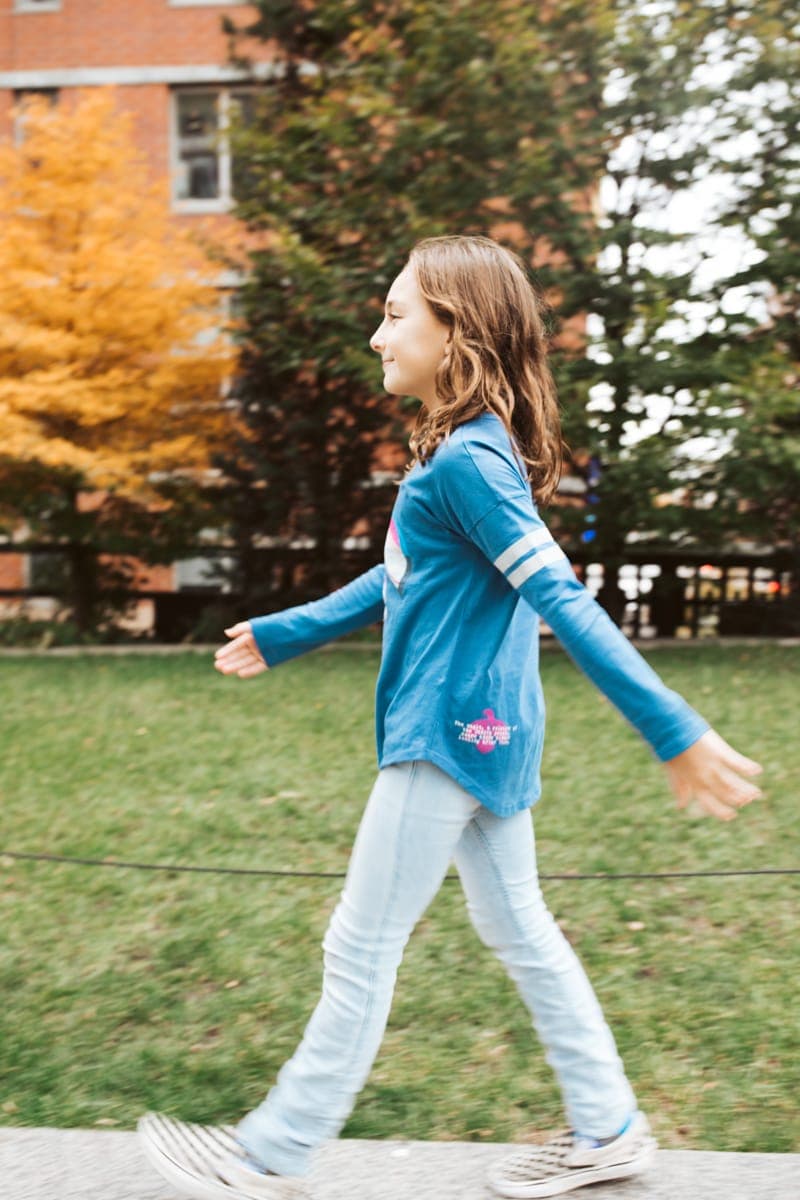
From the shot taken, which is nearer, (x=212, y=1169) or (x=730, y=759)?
(x=730, y=759)

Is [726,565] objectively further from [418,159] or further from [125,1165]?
[125,1165]

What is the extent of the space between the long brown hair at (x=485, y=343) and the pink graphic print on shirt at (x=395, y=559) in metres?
0.16

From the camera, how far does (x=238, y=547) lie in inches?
519

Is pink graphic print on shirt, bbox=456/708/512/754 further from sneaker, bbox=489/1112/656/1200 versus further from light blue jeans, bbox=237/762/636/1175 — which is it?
sneaker, bbox=489/1112/656/1200

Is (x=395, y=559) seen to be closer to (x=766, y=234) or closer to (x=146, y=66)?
(x=766, y=234)

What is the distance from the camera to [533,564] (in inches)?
73.6

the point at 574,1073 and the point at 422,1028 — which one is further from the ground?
the point at 574,1073

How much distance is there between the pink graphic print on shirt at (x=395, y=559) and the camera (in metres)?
2.10

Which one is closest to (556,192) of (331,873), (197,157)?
(331,873)

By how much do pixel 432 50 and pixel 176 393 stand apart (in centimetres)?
440

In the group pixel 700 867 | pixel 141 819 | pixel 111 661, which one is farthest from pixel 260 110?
pixel 700 867

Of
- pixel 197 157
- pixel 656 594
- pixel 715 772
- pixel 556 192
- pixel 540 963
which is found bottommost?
pixel 656 594

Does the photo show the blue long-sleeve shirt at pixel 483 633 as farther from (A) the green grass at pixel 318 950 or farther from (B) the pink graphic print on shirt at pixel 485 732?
(A) the green grass at pixel 318 950

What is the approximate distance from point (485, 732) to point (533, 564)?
332 millimetres
